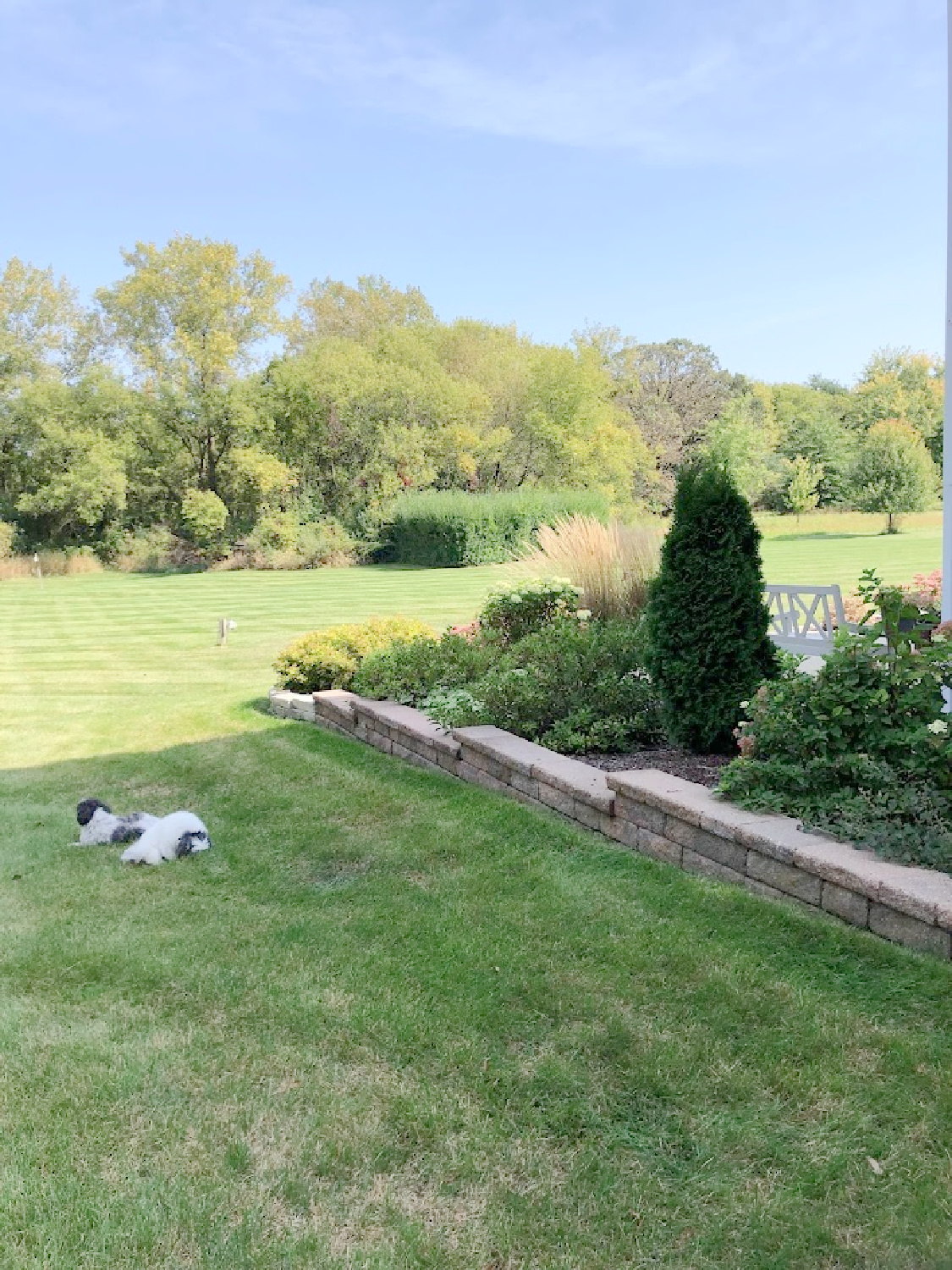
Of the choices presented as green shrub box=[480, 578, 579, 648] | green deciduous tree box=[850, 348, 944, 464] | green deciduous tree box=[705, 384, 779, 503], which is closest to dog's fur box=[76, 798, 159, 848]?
green shrub box=[480, 578, 579, 648]

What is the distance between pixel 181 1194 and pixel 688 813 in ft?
6.37

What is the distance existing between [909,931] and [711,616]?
1868mm

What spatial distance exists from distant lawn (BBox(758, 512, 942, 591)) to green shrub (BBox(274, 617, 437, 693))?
9.51 meters

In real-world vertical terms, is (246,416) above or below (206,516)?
above

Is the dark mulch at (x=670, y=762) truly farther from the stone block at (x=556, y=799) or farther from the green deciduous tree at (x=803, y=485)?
the green deciduous tree at (x=803, y=485)

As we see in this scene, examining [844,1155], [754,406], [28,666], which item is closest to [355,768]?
[844,1155]

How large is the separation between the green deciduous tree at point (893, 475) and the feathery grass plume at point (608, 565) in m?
27.4

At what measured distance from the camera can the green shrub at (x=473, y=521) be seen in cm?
2325

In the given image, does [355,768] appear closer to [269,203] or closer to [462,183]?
[462,183]

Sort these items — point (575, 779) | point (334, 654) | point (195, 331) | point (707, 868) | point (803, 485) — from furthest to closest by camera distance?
1. point (803, 485)
2. point (195, 331)
3. point (334, 654)
4. point (575, 779)
5. point (707, 868)

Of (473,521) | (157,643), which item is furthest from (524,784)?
(473,521)

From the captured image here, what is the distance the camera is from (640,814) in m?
3.36

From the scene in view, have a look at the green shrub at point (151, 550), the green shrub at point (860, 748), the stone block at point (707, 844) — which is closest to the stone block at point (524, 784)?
the stone block at point (707, 844)

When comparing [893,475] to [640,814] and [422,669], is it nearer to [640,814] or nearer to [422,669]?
[422,669]
